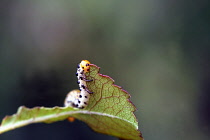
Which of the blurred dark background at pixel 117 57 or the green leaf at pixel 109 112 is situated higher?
the blurred dark background at pixel 117 57

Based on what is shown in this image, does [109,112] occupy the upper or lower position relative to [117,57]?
lower

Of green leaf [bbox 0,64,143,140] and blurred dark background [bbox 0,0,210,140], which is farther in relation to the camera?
blurred dark background [bbox 0,0,210,140]

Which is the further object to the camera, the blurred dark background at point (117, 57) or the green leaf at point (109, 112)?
the blurred dark background at point (117, 57)

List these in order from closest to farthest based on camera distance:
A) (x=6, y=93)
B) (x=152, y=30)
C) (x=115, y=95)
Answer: (x=115, y=95) → (x=6, y=93) → (x=152, y=30)

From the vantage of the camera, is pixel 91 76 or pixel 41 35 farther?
pixel 41 35

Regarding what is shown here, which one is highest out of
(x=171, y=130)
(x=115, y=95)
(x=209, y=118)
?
(x=209, y=118)

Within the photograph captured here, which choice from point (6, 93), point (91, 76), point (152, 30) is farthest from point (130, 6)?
point (91, 76)

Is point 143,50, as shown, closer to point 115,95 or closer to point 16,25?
point 16,25

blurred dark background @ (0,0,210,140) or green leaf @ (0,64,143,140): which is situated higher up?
blurred dark background @ (0,0,210,140)
